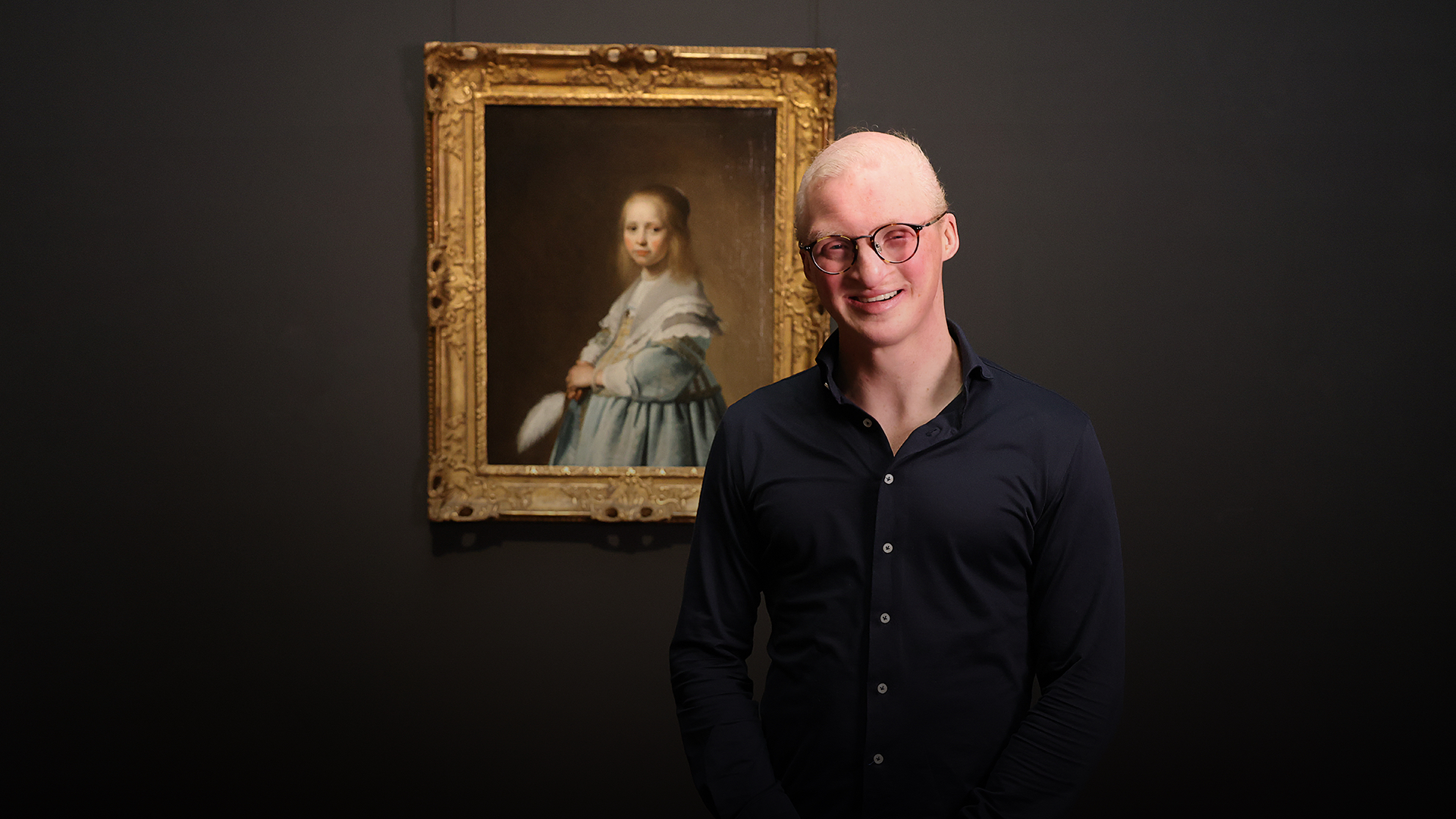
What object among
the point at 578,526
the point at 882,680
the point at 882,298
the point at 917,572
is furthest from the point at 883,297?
the point at 578,526

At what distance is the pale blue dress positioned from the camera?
2629 mm

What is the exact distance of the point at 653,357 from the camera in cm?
263

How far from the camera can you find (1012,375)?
1.37m

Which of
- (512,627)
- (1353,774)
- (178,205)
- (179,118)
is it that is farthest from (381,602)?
(1353,774)

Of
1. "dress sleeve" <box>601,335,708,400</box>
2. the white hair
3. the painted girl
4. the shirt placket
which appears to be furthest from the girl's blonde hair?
the shirt placket

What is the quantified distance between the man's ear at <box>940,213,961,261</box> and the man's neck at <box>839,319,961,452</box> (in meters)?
0.11

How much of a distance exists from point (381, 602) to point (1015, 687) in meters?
2.09

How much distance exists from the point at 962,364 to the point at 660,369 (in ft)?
4.66

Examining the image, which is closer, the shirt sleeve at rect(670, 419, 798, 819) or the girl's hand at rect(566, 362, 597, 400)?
the shirt sleeve at rect(670, 419, 798, 819)

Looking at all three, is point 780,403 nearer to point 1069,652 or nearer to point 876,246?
point 876,246

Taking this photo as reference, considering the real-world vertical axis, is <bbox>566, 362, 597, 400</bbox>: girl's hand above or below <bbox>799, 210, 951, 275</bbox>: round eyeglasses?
below

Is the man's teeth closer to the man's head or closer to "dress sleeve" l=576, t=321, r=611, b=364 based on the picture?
the man's head

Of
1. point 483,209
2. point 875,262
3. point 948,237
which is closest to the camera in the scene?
point 875,262

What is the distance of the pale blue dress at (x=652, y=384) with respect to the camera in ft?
8.63
